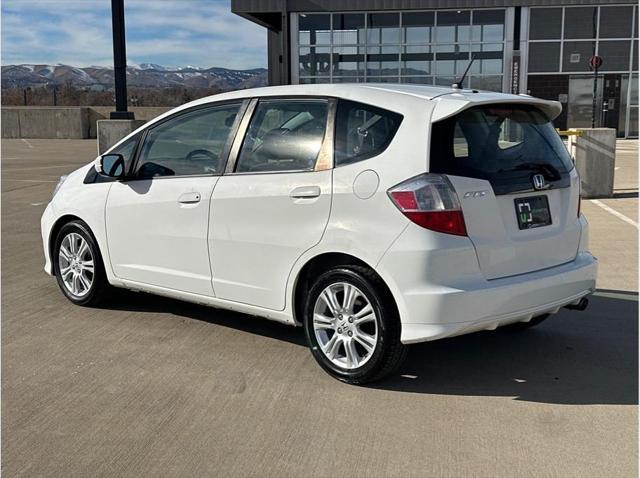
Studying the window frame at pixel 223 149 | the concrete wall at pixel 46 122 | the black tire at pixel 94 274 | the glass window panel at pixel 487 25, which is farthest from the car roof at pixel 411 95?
the concrete wall at pixel 46 122

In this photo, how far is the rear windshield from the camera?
405 cm

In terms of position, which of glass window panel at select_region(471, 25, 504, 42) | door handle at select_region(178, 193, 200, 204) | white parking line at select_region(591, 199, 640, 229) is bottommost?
white parking line at select_region(591, 199, 640, 229)

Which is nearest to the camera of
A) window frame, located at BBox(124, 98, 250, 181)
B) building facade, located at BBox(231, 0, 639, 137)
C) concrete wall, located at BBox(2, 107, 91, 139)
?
window frame, located at BBox(124, 98, 250, 181)

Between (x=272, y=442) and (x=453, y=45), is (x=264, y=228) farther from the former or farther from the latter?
(x=453, y=45)

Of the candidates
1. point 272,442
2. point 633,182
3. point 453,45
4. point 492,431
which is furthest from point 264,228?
point 453,45

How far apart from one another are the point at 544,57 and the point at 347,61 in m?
7.51

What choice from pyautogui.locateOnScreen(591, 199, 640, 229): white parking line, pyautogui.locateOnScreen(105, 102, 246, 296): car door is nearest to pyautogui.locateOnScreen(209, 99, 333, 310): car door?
pyautogui.locateOnScreen(105, 102, 246, 296): car door

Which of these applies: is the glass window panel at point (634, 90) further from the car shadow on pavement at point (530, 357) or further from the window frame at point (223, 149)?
the window frame at point (223, 149)

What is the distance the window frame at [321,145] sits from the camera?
436 centimetres

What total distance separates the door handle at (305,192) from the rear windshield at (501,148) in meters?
0.71

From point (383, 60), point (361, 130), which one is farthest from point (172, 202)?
point (383, 60)

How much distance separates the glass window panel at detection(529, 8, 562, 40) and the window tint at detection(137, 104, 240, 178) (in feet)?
82.4

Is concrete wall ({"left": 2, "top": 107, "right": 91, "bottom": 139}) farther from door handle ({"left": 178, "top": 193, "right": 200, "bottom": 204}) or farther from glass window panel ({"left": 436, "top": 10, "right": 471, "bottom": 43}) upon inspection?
door handle ({"left": 178, "top": 193, "right": 200, "bottom": 204})

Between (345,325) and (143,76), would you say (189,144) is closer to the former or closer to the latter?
(345,325)
